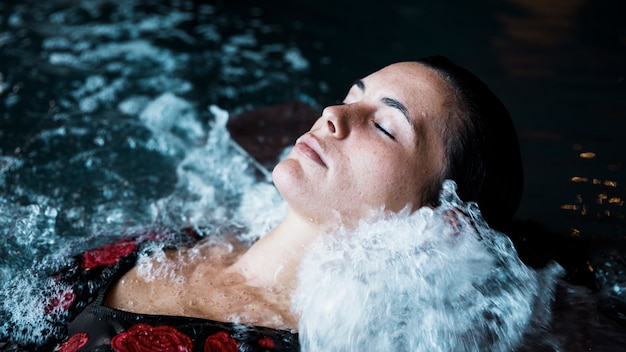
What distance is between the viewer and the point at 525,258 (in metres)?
2.39

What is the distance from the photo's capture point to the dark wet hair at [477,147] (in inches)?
82.7

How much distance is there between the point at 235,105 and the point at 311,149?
2.22 metres

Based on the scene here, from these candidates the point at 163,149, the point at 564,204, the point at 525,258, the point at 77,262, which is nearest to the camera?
the point at 77,262

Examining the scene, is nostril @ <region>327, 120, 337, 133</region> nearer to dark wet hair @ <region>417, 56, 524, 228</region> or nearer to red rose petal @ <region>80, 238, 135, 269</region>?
dark wet hair @ <region>417, 56, 524, 228</region>

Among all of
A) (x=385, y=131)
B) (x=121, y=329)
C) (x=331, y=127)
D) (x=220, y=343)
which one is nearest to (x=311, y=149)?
(x=331, y=127)

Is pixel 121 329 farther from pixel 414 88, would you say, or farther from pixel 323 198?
pixel 414 88

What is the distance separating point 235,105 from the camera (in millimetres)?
4176

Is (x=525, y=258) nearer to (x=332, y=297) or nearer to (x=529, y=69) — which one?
(x=332, y=297)

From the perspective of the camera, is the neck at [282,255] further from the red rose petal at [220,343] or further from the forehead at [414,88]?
the forehead at [414,88]

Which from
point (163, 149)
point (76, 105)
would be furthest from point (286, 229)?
point (76, 105)

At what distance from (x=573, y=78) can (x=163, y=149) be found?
2490mm

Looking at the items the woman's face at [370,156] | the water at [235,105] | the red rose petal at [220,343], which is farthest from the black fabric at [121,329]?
the woman's face at [370,156]

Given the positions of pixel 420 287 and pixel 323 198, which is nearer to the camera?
pixel 323 198

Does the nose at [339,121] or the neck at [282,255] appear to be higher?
the nose at [339,121]
